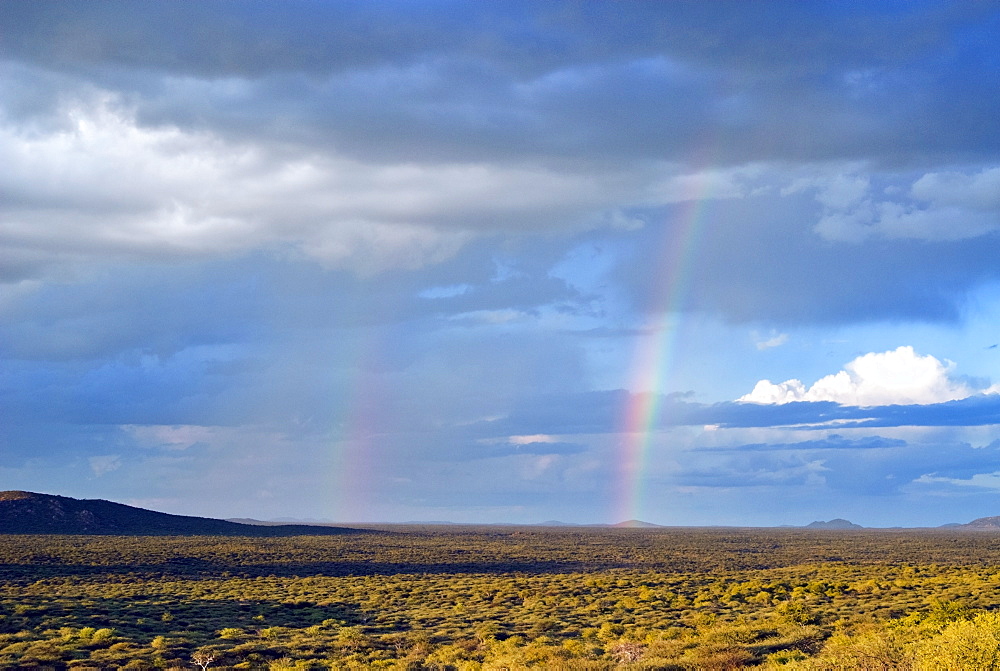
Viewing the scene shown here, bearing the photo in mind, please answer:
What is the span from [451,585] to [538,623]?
23.8 metres

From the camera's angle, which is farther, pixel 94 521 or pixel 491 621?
pixel 94 521

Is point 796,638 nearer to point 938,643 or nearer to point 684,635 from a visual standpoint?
point 684,635

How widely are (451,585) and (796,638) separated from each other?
37225 mm

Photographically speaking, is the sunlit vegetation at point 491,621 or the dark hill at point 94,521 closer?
the sunlit vegetation at point 491,621

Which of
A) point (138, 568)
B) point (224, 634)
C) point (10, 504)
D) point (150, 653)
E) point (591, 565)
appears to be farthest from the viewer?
point (10, 504)

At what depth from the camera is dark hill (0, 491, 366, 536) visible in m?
158

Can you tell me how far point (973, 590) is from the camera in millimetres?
38250

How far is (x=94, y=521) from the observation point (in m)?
171

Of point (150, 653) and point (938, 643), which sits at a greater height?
point (938, 643)

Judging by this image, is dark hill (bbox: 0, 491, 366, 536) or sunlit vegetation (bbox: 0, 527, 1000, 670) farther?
dark hill (bbox: 0, 491, 366, 536)

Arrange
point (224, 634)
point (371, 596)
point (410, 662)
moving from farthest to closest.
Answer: point (371, 596), point (224, 634), point (410, 662)

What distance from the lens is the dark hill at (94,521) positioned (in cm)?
15850

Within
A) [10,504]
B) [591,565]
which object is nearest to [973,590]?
[591,565]

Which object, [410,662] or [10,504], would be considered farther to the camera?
[10,504]
